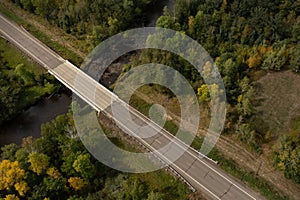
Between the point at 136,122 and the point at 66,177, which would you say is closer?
the point at 66,177

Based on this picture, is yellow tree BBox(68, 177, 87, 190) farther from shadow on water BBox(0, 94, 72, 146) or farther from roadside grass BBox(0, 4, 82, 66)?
roadside grass BBox(0, 4, 82, 66)

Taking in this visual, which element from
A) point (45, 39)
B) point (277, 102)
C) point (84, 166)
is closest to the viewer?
point (84, 166)

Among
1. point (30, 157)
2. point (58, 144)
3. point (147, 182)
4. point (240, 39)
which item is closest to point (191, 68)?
point (240, 39)

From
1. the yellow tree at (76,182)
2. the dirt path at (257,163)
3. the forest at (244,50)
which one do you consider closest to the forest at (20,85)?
the forest at (244,50)

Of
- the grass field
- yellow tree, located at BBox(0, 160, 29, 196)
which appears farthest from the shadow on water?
the grass field

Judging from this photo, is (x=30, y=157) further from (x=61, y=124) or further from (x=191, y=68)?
(x=191, y=68)

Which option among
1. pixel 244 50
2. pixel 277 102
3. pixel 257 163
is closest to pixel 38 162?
pixel 257 163

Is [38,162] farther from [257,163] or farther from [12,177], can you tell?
[257,163]
